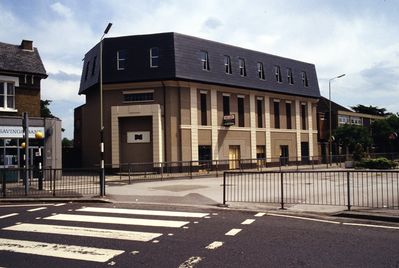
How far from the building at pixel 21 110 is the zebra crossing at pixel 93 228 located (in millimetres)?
15769

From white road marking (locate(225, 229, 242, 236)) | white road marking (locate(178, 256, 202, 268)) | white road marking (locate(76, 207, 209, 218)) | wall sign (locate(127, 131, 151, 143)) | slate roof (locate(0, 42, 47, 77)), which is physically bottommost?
white road marking (locate(225, 229, 242, 236))

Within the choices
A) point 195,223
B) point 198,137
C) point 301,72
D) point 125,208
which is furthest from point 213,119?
point 195,223

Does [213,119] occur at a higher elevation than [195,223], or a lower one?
higher

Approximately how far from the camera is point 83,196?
49.3 feet

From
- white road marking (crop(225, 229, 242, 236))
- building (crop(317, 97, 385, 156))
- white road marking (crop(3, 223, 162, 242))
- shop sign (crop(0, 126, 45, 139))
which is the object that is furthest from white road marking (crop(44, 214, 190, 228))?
building (crop(317, 97, 385, 156))

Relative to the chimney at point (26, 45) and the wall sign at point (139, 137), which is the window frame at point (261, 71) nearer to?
the wall sign at point (139, 137)

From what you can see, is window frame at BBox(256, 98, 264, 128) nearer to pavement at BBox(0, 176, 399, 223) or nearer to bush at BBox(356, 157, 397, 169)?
bush at BBox(356, 157, 397, 169)

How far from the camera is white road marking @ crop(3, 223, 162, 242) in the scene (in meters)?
7.99

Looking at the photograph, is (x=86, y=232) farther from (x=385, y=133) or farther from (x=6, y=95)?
(x=385, y=133)

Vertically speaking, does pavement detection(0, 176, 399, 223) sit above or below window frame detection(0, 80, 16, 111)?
below

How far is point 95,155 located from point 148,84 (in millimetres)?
8071

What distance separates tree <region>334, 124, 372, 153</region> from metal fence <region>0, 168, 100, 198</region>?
39197mm

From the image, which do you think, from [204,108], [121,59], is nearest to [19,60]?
[121,59]

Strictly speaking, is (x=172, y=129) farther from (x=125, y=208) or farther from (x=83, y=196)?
(x=125, y=208)
